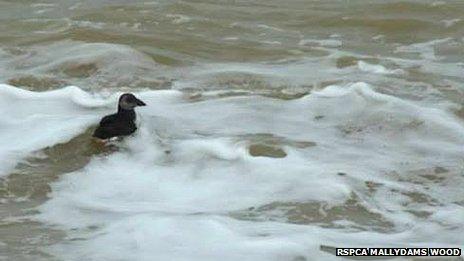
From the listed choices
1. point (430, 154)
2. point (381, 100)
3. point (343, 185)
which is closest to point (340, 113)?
point (381, 100)

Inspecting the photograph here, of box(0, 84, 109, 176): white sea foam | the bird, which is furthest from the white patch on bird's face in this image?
box(0, 84, 109, 176): white sea foam

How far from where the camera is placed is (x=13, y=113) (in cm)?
959

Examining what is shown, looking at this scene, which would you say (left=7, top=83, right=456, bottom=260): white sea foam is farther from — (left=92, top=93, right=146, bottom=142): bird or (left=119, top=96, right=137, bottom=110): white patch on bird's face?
(left=119, top=96, right=137, bottom=110): white patch on bird's face

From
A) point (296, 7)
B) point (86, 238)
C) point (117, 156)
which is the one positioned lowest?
point (86, 238)

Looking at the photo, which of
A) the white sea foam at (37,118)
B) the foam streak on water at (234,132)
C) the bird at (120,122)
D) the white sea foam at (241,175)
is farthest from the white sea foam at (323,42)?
the bird at (120,122)

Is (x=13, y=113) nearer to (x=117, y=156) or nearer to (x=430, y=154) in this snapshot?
(x=117, y=156)

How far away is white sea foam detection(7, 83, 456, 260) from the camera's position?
6.39m

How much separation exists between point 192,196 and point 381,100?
2.99 metres

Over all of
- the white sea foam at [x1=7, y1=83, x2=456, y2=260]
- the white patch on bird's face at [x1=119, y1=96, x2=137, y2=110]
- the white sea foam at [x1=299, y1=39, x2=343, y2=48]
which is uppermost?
the white sea foam at [x1=299, y1=39, x2=343, y2=48]

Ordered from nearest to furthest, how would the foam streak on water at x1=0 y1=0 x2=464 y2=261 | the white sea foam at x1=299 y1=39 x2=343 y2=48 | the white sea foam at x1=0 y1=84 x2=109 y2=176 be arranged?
the foam streak on water at x1=0 y1=0 x2=464 y2=261, the white sea foam at x1=0 y1=84 x2=109 y2=176, the white sea foam at x1=299 y1=39 x2=343 y2=48

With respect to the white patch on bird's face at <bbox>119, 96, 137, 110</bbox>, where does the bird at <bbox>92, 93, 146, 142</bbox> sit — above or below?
below

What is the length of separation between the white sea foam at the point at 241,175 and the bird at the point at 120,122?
0.43 feet

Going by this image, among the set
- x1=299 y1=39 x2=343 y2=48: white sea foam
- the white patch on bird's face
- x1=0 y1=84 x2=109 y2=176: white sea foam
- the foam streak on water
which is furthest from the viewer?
x1=299 y1=39 x2=343 y2=48: white sea foam

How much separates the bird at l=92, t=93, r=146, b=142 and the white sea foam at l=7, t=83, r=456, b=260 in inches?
5.1
